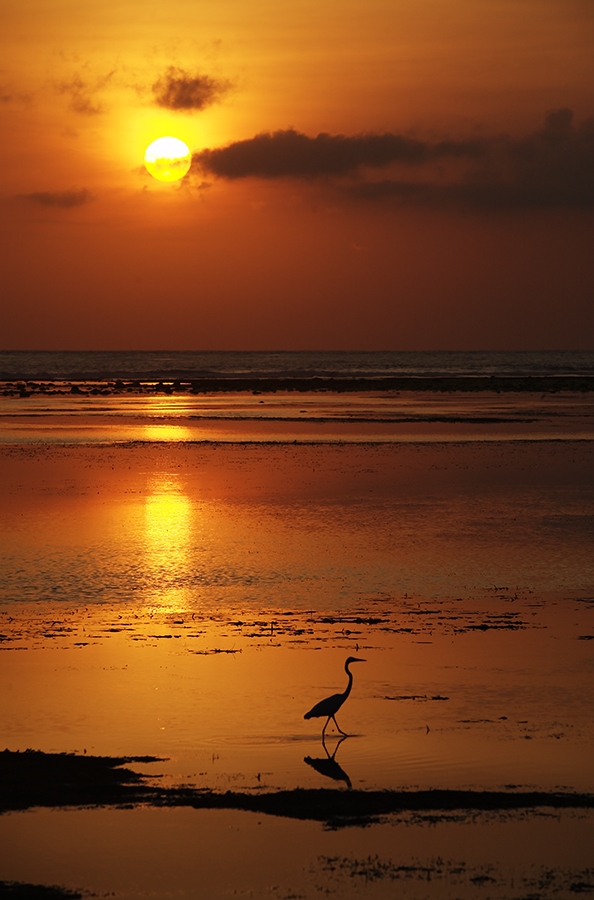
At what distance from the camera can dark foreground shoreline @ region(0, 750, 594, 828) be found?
31.6ft

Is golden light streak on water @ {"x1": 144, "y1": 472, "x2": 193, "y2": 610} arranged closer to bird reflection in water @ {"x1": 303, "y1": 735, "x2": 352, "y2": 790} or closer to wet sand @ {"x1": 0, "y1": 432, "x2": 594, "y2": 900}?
wet sand @ {"x1": 0, "y1": 432, "x2": 594, "y2": 900}

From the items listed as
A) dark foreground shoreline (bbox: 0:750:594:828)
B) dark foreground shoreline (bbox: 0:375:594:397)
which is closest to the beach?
dark foreground shoreline (bbox: 0:750:594:828)

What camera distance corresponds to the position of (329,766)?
424 inches

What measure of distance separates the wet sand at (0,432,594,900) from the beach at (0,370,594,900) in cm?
3

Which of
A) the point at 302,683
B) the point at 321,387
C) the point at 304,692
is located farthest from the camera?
the point at 321,387

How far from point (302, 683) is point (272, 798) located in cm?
336

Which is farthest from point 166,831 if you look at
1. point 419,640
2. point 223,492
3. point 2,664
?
point 223,492

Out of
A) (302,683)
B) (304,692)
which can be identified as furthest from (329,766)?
(302,683)

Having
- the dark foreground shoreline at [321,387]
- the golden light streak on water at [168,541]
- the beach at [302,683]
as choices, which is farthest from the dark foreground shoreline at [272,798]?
the dark foreground shoreline at [321,387]

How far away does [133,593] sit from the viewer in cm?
1825

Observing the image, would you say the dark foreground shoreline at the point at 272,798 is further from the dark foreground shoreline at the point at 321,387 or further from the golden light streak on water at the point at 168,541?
the dark foreground shoreline at the point at 321,387

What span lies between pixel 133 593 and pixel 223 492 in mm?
12632

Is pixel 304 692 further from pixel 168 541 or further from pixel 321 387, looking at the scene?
pixel 321 387

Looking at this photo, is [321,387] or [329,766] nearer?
[329,766]
